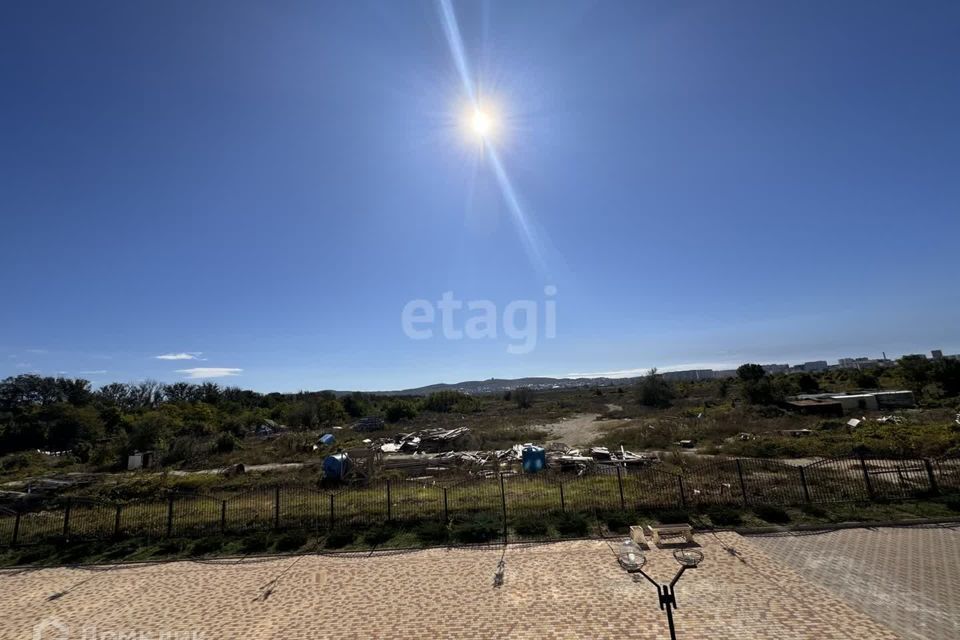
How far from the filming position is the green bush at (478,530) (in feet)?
42.9

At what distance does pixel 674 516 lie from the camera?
13477 mm

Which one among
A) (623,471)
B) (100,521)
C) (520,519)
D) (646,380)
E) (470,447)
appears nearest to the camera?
(520,519)

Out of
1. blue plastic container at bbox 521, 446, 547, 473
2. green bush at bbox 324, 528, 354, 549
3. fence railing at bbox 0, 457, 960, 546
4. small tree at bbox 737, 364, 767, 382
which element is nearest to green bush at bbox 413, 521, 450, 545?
fence railing at bbox 0, 457, 960, 546

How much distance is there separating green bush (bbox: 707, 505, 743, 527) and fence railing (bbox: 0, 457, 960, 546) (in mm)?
783

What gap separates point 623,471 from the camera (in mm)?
21188

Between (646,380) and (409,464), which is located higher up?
(646,380)

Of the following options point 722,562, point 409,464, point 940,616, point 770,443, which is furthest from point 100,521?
point 770,443

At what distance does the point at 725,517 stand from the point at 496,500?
315 inches

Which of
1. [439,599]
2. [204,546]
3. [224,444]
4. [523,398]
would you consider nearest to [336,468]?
[204,546]

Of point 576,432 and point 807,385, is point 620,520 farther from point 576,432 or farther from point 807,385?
point 807,385

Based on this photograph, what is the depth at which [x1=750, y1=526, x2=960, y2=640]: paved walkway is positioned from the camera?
7715 mm

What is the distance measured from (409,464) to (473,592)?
1693 cm

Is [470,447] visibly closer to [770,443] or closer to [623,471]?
[623,471]

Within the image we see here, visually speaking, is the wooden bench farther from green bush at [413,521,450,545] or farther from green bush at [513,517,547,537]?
green bush at [413,521,450,545]
